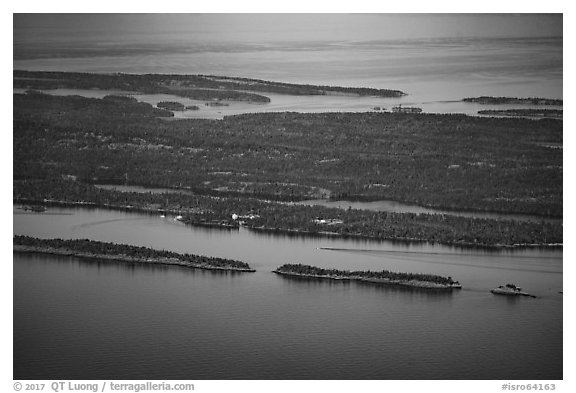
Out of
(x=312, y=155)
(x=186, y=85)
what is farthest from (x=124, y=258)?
(x=186, y=85)

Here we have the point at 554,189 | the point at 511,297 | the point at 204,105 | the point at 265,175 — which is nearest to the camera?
the point at 511,297

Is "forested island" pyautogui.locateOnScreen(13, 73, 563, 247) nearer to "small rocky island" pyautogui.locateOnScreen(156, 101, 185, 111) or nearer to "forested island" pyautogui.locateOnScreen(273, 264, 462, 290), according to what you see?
"small rocky island" pyautogui.locateOnScreen(156, 101, 185, 111)

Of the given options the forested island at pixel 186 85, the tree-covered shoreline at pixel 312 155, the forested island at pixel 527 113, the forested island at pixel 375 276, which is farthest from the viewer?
the forested island at pixel 186 85

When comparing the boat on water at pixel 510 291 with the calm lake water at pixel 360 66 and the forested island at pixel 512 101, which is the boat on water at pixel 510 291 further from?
the forested island at pixel 512 101

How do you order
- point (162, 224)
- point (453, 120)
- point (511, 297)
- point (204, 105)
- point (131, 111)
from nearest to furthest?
point (511, 297)
point (162, 224)
point (453, 120)
point (131, 111)
point (204, 105)

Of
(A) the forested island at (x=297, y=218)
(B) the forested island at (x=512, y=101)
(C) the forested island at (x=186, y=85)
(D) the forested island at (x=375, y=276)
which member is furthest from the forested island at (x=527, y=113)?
(D) the forested island at (x=375, y=276)

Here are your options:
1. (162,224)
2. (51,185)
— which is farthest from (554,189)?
(51,185)

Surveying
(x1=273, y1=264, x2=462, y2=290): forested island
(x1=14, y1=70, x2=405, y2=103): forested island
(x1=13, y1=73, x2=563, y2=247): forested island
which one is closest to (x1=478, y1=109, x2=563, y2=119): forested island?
(x1=13, y1=73, x2=563, y2=247): forested island

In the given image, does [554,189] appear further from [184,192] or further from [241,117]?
[241,117]
